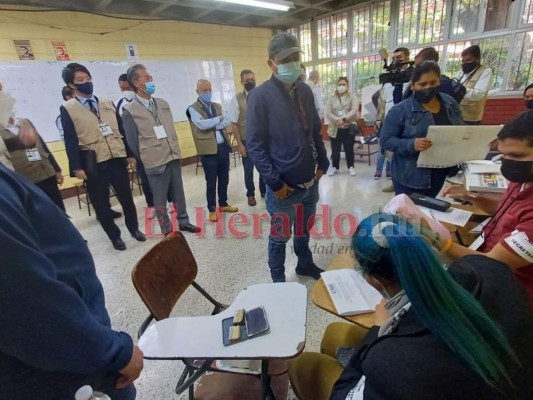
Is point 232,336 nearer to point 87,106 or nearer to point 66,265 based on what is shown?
point 66,265

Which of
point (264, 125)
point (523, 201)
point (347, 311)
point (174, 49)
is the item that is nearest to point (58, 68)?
point (174, 49)

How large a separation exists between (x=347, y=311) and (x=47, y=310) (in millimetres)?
837

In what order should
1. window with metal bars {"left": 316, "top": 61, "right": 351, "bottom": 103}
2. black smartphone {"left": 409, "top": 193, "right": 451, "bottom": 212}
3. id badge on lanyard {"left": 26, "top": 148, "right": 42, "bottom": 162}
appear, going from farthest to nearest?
window with metal bars {"left": 316, "top": 61, "right": 351, "bottom": 103}
id badge on lanyard {"left": 26, "top": 148, "right": 42, "bottom": 162}
black smartphone {"left": 409, "top": 193, "right": 451, "bottom": 212}

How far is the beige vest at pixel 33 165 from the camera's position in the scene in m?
2.20

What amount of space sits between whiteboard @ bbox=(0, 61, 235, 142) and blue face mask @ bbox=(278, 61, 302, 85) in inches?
115

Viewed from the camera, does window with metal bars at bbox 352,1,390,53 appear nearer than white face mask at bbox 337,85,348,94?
No

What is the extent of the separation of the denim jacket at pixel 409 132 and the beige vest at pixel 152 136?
5.76ft

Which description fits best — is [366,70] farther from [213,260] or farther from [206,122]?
[213,260]

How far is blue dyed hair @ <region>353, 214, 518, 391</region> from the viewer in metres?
0.51

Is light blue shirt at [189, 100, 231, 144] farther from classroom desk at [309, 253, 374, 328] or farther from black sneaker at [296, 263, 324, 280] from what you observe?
classroom desk at [309, 253, 374, 328]

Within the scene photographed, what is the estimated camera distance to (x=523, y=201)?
97cm

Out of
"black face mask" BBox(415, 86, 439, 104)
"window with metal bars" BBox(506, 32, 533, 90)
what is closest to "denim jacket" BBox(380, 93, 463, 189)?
"black face mask" BBox(415, 86, 439, 104)

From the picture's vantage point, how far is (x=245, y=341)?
89cm

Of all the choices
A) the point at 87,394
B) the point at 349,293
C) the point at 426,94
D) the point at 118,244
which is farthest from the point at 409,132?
the point at 118,244
